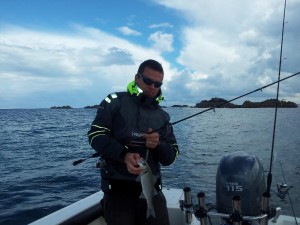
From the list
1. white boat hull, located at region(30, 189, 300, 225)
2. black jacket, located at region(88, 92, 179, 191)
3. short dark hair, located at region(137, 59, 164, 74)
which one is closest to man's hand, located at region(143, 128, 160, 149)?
black jacket, located at region(88, 92, 179, 191)

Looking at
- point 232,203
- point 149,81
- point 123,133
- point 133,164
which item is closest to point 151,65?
point 149,81

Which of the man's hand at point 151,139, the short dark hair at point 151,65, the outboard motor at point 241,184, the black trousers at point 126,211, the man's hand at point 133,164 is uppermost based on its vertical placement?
the short dark hair at point 151,65

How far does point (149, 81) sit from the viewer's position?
4.47m

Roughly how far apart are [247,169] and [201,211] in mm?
1039

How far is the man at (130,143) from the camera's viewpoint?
4156 millimetres

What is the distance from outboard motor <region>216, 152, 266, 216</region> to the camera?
14.1 ft

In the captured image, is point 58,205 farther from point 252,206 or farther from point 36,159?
point 36,159

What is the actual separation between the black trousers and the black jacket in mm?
188

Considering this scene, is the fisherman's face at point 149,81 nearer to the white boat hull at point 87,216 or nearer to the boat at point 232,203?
the boat at point 232,203

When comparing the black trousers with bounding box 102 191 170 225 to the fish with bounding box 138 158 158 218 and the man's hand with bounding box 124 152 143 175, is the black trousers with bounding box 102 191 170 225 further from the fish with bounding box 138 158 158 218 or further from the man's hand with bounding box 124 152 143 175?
the man's hand with bounding box 124 152 143 175

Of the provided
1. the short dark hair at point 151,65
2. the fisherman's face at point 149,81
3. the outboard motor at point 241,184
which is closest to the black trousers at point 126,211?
the outboard motor at point 241,184

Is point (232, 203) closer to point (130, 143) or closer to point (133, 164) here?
point (133, 164)

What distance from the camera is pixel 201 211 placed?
3.83 m

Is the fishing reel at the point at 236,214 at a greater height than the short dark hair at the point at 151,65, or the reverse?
the short dark hair at the point at 151,65
